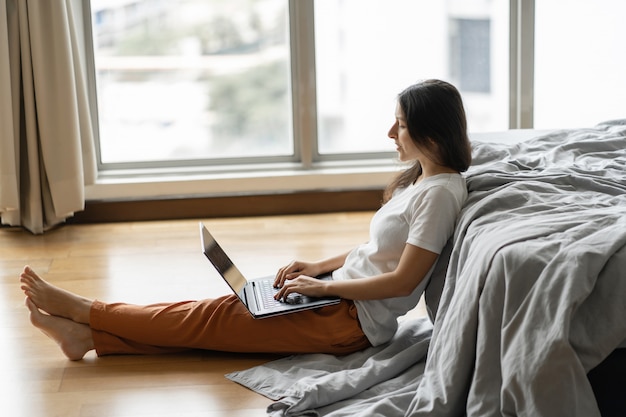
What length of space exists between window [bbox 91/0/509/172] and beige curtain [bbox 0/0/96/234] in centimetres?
39

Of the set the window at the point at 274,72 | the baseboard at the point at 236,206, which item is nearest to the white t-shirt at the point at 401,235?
the baseboard at the point at 236,206

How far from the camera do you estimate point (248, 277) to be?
3.37 m

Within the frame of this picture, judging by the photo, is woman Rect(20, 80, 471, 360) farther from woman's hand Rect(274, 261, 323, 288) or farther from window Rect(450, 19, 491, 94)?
window Rect(450, 19, 491, 94)

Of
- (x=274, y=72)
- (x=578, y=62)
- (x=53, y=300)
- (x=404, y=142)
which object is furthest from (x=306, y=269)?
(x=578, y=62)

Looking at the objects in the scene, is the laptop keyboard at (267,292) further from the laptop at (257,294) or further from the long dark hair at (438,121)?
the long dark hair at (438,121)

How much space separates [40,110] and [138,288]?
1107 millimetres

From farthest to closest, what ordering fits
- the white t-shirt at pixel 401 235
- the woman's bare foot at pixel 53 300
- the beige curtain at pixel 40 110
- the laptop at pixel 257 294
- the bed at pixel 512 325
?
the beige curtain at pixel 40 110 < the woman's bare foot at pixel 53 300 < the laptop at pixel 257 294 < the white t-shirt at pixel 401 235 < the bed at pixel 512 325

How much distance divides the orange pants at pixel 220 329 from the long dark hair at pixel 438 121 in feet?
1.52

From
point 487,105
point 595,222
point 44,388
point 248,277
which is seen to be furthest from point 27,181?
point 595,222

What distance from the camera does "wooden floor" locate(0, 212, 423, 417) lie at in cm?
233

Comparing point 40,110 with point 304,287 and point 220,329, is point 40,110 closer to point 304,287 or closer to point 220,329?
point 220,329

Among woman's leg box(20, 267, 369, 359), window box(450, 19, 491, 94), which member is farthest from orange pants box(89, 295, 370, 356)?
window box(450, 19, 491, 94)

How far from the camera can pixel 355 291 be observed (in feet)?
7.83

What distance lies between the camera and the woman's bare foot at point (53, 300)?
2537mm
